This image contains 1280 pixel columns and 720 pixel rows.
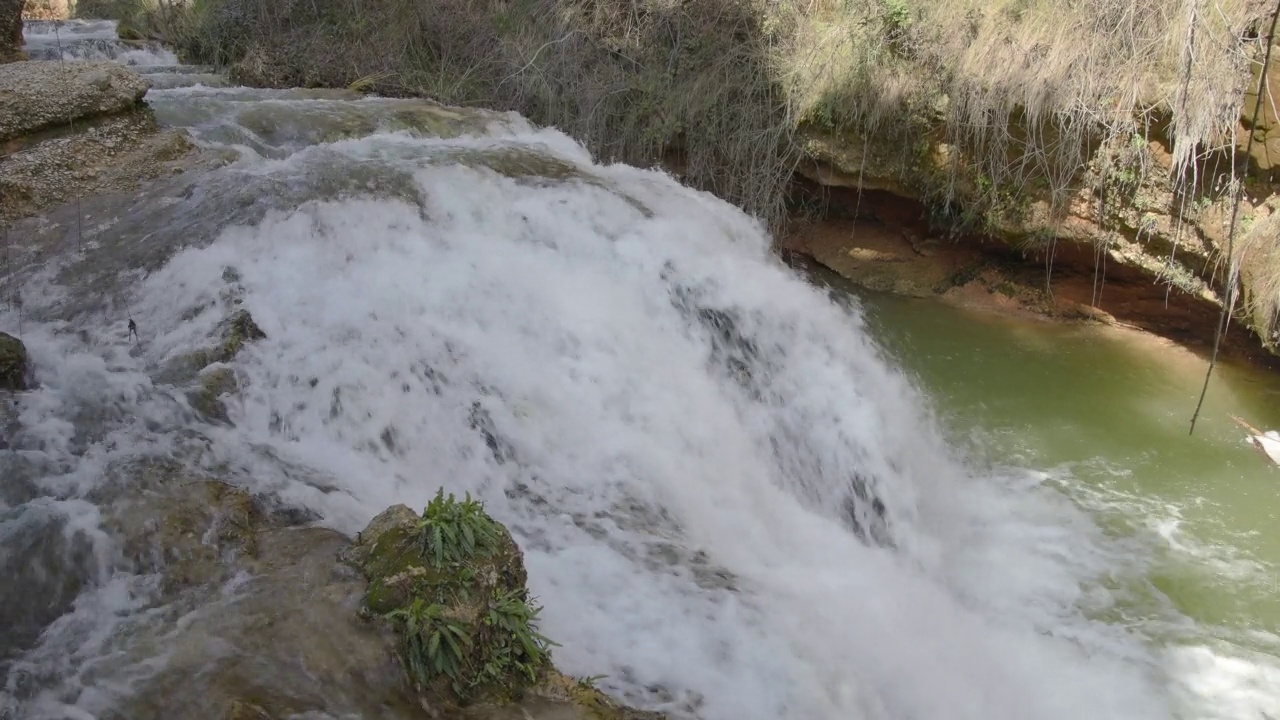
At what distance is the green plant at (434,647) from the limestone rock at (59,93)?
4.10 metres

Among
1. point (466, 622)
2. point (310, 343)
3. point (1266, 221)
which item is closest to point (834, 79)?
point (1266, 221)

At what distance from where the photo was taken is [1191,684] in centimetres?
349

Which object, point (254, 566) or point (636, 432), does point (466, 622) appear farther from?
point (636, 432)

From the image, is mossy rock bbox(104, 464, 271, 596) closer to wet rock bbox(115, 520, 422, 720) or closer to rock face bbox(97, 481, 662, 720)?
rock face bbox(97, 481, 662, 720)

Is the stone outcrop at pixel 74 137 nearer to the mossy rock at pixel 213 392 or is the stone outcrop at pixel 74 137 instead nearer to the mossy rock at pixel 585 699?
the mossy rock at pixel 213 392

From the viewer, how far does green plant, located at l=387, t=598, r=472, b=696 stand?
2186 millimetres

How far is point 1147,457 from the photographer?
4895 millimetres

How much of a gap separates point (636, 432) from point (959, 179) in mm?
3875

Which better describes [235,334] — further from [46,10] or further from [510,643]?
[46,10]

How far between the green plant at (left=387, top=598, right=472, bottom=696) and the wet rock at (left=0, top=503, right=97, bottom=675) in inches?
39.0

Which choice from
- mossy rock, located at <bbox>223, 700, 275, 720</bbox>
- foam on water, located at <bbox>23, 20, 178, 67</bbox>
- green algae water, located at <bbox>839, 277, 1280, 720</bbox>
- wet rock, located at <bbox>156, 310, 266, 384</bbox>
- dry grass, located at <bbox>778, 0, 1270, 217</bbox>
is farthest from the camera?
foam on water, located at <bbox>23, 20, 178, 67</bbox>

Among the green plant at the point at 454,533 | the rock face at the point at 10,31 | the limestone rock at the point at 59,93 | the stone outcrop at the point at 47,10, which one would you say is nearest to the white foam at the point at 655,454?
the green plant at the point at 454,533

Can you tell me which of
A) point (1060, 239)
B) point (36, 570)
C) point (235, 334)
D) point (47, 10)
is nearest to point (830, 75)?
point (1060, 239)

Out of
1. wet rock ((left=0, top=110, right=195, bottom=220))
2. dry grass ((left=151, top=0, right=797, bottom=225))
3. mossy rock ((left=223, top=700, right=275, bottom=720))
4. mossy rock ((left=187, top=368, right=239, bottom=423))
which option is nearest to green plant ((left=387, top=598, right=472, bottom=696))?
mossy rock ((left=223, top=700, right=275, bottom=720))
